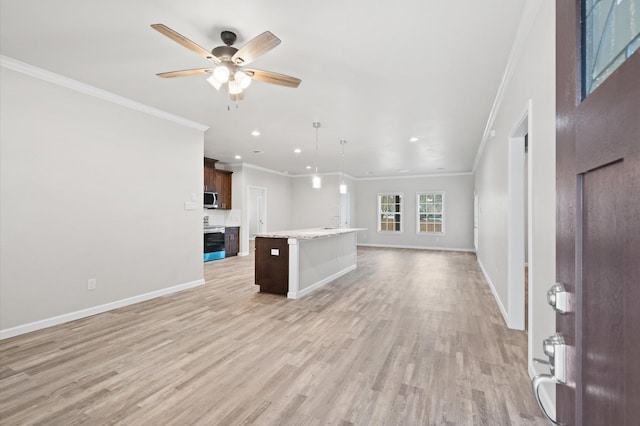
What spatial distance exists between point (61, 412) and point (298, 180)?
30.4 ft

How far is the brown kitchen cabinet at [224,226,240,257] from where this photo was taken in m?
8.16

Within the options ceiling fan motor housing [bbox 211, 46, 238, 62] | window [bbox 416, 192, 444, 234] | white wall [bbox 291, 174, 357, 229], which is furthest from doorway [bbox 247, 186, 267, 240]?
ceiling fan motor housing [bbox 211, 46, 238, 62]

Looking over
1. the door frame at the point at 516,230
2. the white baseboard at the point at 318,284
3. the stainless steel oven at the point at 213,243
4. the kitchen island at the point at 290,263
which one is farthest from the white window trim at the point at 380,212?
the door frame at the point at 516,230

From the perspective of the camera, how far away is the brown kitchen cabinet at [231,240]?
816 centimetres

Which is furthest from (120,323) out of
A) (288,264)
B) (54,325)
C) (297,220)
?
(297,220)

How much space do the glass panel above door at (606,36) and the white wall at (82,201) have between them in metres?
4.35

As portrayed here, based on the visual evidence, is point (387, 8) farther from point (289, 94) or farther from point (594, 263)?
point (594, 263)

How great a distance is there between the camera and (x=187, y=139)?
4797mm

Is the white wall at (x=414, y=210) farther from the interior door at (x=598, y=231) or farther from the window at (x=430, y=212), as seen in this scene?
the interior door at (x=598, y=231)

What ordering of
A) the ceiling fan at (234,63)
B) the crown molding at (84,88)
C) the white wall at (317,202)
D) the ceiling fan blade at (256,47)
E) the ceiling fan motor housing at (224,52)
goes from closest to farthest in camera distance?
the ceiling fan blade at (256,47) → the ceiling fan at (234,63) → the ceiling fan motor housing at (224,52) → the crown molding at (84,88) → the white wall at (317,202)

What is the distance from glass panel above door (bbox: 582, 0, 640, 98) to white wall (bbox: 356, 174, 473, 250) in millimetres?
10078

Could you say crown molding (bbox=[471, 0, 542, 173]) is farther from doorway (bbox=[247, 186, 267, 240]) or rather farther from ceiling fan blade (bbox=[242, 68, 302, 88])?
doorway (bbox=[247, 186, 267, 240])

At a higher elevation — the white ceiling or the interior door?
the white ceiling

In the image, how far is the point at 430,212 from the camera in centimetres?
1044
